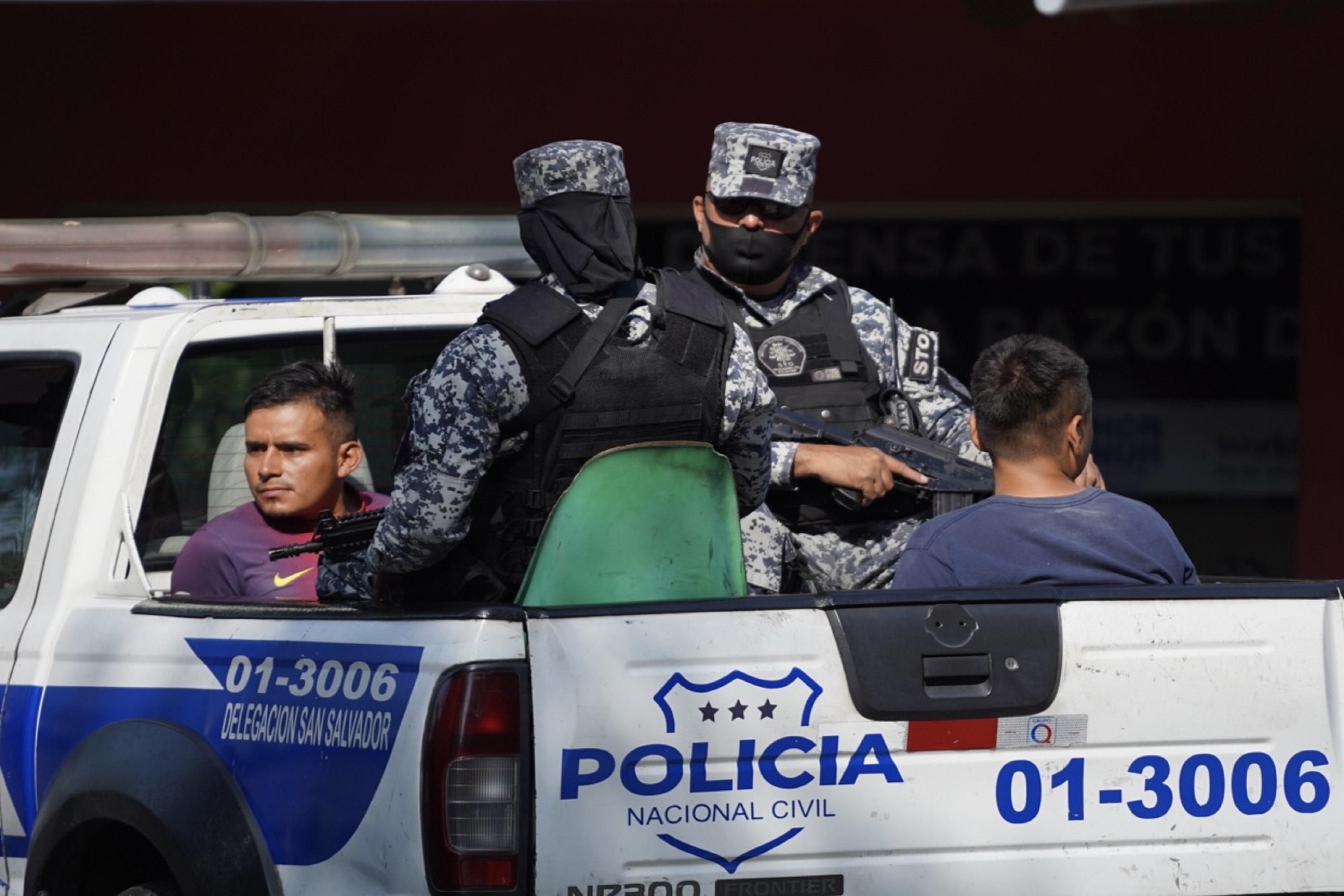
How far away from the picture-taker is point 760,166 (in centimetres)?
423

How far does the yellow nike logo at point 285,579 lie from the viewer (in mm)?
3730

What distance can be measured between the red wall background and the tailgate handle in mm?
6036

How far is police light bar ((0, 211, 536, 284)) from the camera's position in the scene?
3941mm

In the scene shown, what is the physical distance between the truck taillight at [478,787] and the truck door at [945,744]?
4 centimetres

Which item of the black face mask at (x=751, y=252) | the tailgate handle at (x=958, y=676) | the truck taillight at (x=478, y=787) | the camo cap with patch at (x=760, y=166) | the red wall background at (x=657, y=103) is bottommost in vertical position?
the truck taillight at (x=478, y=787)

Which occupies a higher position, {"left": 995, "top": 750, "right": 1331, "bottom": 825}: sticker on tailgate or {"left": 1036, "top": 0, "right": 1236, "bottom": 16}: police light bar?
{"left": 1036, "top": 0, "right": 1236, "bottom": 16}: police light bar

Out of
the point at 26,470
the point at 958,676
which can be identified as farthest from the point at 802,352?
the point at 26,470

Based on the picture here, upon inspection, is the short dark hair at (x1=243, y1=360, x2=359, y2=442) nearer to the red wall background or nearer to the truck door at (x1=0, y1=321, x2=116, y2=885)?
the truck door at (x1=0, y1=321, x2=116, y2=885)

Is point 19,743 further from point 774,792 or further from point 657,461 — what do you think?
point 774,792

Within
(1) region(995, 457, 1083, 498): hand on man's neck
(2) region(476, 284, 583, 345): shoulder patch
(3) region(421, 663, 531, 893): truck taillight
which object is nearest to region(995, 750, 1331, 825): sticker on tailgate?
(1) region(995, 457, 1083, 498): hand on man's neck

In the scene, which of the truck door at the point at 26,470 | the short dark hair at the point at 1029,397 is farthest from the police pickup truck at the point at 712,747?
the short dark hair at the point at 1029,397

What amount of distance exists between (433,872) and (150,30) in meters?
6.77

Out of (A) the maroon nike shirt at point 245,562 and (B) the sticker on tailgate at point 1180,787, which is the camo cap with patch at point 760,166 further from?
(B) the sticker on tailgate at point 1180,787

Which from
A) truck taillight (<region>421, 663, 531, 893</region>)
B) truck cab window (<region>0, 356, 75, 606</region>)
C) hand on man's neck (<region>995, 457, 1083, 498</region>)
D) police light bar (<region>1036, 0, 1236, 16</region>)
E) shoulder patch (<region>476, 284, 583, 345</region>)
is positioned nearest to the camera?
truck taillight (<region>421, 663, 531, 893</region>)
